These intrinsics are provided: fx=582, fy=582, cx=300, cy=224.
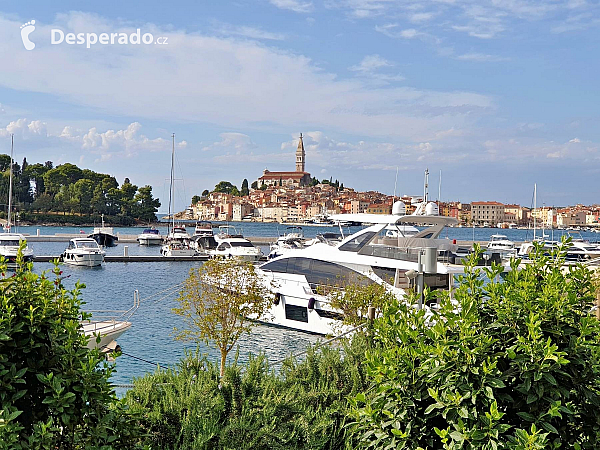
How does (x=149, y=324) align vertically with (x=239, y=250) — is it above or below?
below

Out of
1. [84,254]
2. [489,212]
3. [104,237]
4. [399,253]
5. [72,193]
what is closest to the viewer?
[399,253]

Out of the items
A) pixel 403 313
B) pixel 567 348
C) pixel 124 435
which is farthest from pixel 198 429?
pixel 567 348

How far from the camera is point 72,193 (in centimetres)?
11238

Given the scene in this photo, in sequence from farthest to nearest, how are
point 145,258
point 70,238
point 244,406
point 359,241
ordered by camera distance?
point 70,238, point 145,258, point 359,241, point 244,406

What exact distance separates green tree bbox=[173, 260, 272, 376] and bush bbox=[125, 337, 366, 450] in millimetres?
7286

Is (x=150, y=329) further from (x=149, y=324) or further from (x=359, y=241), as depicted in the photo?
(x=359, y=241)

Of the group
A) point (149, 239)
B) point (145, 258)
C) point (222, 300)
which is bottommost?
point (145, 258)

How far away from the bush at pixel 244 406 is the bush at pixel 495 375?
1.11 metres

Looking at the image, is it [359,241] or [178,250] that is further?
[178,250]

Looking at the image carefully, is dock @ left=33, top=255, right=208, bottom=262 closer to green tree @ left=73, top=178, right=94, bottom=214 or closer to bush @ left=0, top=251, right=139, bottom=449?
bush @ left=0, top=251, right=139, bottom=449

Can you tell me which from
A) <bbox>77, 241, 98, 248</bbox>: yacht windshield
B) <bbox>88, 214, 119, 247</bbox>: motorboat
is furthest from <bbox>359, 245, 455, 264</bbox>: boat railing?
<bbox>88, 214, 119, 247</bbox>: motorboat

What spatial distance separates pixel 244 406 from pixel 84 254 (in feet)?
123

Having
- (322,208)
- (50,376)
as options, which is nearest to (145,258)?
(50,376)

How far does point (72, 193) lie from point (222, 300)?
356ft
